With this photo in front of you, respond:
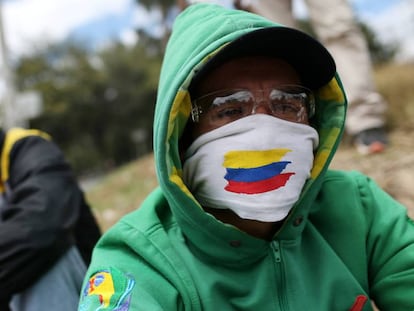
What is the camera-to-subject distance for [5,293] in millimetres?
1680

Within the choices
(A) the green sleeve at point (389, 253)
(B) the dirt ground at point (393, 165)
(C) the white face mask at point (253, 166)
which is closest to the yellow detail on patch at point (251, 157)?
(C) the white face mask at point (253, 166)

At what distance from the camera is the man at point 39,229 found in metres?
1.67

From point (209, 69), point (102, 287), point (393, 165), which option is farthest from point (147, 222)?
point (393, 165)

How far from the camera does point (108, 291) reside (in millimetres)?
1205

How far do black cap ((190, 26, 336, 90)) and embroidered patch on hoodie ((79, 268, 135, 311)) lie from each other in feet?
1.86

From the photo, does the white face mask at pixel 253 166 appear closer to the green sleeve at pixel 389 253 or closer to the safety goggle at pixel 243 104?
the safety goggle at pixel 243 104

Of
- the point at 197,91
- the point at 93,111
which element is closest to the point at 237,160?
the point at 197,91

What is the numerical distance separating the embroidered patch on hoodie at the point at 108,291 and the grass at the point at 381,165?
69.7 inches

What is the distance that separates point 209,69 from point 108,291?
641 mm

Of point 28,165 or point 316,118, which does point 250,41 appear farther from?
point 28,165

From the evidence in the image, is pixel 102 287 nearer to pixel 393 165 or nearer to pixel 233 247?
pixel 233 247

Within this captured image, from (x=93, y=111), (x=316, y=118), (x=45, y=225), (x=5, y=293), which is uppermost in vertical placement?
(x=316, y=118)

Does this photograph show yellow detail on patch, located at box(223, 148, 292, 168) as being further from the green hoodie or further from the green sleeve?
the green sleeve

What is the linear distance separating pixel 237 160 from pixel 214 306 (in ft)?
1.28
